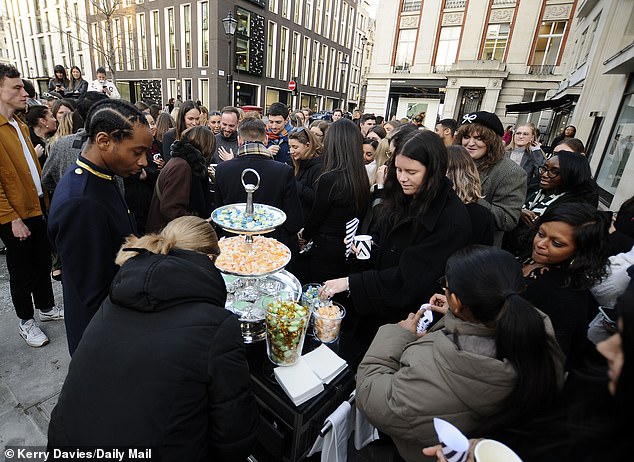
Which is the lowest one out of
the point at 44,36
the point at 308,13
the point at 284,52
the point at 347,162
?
the point at 347,162

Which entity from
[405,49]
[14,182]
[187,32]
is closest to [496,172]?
[14,182]

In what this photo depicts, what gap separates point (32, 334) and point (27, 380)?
1.62 feet

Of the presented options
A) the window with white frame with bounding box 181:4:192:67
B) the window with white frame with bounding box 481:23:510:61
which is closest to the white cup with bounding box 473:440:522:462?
the window with white frame with bounding box 481:23:510:61

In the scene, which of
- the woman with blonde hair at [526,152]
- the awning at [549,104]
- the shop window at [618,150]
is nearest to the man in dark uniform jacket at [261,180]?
the woman with blonde hair at [526,152]

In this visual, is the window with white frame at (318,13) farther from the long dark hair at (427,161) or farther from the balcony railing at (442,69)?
the long dark hair at (427,161)

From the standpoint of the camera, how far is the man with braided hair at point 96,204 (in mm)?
1562

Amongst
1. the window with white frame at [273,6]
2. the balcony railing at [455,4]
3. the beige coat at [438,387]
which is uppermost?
the window with white frame at [273,6]

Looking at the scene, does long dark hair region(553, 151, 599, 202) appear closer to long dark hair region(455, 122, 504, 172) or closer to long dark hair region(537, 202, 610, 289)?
long dark hair region(455, 122, 504, 172)

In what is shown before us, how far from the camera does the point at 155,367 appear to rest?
105 cm

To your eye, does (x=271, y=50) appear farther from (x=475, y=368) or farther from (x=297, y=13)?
(x=475, y=368)

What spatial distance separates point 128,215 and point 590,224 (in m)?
2.76

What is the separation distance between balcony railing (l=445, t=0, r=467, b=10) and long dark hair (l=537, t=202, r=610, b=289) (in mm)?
24078

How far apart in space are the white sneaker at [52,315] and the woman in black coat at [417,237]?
296cm

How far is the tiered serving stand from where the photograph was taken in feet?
6.21
